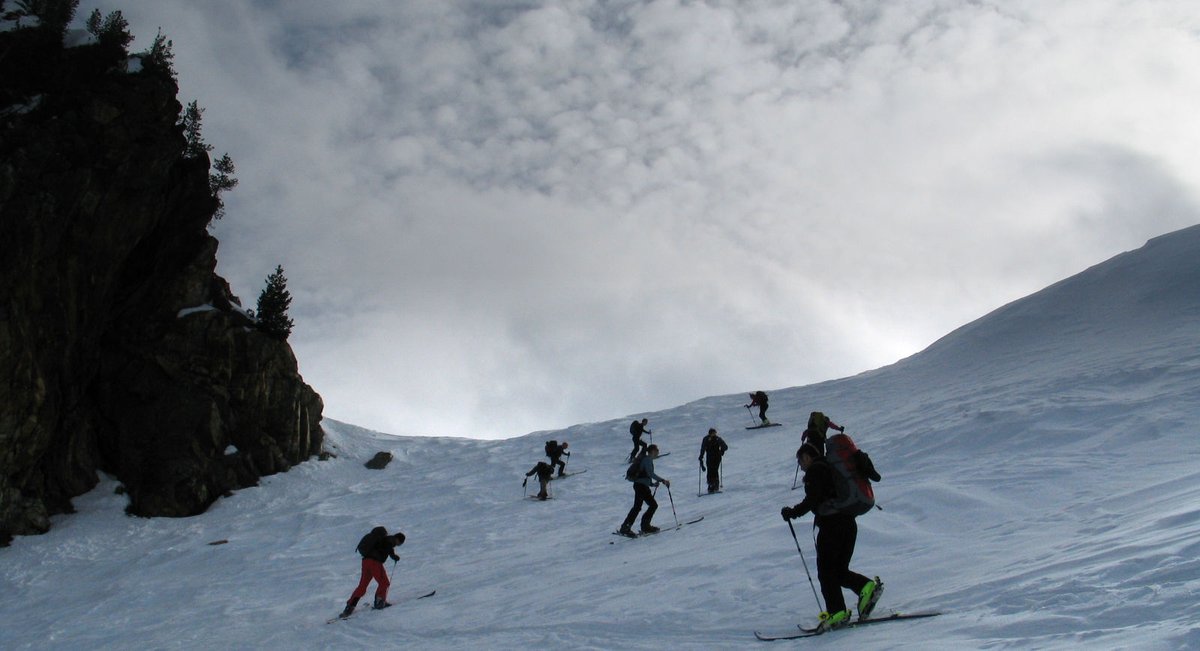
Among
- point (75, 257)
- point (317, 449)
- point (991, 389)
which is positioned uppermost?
point (75, 257)

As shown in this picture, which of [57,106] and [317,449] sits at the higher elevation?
[57,106]

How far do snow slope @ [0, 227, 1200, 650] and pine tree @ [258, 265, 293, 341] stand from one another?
5.56m

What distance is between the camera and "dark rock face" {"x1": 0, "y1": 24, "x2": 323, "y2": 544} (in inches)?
930

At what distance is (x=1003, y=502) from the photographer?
11.2 metres

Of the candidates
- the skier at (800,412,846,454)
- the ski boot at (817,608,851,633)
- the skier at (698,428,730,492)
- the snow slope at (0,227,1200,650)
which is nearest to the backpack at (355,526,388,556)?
the snow slope at (0,227,1200,650)

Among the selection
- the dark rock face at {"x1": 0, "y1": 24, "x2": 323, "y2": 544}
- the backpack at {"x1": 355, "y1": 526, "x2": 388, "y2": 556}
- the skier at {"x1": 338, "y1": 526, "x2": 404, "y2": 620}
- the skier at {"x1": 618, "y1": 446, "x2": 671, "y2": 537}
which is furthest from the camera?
the dark rock face at {"x1": 0, "y1": 24, "x2": 323, "y2": 544}

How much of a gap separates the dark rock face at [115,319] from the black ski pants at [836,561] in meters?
24.7

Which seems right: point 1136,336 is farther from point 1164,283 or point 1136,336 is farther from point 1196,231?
point 1196,231

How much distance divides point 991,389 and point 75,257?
1214 inches

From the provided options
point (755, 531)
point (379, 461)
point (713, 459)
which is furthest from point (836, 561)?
point (379, 461)

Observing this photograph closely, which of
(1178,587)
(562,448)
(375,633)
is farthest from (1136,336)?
(375,633)

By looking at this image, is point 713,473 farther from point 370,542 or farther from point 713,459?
point 370,542

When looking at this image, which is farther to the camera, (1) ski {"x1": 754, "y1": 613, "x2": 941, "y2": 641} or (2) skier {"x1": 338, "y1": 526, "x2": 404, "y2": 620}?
(2) skier {"x1": 338, "y1": 526, "x2": 404, "y2": 620}

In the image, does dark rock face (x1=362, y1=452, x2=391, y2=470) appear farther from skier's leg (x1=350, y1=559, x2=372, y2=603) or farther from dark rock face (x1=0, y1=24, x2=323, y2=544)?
skier's leg (x1=350, y1=559, x2=372, y2=603)
